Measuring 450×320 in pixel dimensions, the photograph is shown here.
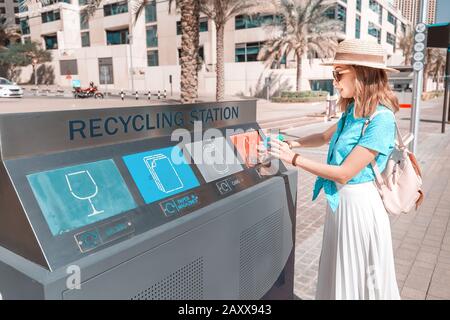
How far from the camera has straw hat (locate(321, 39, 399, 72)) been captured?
180 cm

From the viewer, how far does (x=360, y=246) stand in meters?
1.98

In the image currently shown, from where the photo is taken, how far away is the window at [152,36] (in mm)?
41094

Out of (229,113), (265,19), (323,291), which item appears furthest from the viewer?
(265,19)

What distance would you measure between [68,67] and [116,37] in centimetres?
739

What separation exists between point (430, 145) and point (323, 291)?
9376 mm

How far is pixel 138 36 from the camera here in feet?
135

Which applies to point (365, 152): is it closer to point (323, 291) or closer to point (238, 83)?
point (323, 291)

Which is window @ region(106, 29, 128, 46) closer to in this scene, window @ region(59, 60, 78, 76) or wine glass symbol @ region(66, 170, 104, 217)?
window @ region(59, 60, 78, 76)

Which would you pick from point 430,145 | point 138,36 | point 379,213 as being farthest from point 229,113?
point 138,36

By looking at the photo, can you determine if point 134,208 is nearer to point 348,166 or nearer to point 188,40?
point 348,166

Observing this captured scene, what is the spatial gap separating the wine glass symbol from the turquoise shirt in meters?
1.18

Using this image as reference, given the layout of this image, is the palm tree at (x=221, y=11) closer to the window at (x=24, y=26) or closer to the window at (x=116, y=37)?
the window at (x=116, y=37)

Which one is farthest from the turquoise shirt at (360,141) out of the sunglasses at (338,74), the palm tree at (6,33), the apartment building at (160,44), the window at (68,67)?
the palm tree at (6,33)

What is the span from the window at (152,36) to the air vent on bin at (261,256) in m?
41.8
